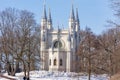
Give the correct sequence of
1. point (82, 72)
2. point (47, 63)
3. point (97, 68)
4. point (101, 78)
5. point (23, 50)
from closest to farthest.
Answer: point (97, 68)
point (82, 72)
point (101, 78)
point (23, 50)
point (47, 63)

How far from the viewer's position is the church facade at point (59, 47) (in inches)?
4156

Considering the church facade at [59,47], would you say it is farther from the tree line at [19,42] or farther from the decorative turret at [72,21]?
the tree line at [19,42]

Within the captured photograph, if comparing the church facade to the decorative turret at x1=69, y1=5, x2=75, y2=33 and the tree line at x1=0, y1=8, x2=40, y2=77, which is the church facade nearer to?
the decorative turret at x1=69, y1=5, x2=75, y2=33

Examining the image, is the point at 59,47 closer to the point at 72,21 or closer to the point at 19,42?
the point at 72,21

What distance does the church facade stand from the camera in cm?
10556

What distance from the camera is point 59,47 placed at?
10681 centimetres

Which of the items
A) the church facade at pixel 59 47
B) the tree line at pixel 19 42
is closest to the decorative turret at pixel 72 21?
the church facade at pixel 59 47

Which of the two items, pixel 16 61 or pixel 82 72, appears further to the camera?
pixel 16 61

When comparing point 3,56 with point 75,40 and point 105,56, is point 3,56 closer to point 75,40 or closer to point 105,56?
point 105,56

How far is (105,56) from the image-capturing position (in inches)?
1900

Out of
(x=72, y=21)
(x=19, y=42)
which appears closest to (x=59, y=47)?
(x=72, y=21)

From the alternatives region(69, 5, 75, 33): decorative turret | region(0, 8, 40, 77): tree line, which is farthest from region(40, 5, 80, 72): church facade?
region(0, 8, 40, 77): tree line

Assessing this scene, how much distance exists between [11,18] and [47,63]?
44471 millimetres

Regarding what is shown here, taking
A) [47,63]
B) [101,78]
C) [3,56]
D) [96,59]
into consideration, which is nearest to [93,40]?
A: [96,59]
